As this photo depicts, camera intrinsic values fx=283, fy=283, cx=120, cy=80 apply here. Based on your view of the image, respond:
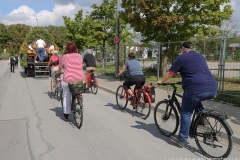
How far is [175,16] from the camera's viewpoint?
1468 centimetres

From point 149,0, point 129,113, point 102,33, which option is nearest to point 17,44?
point 102,33

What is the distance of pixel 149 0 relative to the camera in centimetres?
1484

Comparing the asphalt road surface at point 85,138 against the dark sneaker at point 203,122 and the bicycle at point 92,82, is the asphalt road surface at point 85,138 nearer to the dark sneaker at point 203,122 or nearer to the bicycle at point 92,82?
the dark sneaker at point 203,122

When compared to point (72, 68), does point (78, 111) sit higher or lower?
lower

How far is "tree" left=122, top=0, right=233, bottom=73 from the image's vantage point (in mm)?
14883

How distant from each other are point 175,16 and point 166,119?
10.0 meters

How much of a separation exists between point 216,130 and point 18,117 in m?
5.03

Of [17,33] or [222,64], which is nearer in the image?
[222,64]

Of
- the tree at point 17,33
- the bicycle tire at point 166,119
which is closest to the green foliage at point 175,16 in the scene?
the bicycle tire at point 166,119

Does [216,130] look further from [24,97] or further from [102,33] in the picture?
[102,33]

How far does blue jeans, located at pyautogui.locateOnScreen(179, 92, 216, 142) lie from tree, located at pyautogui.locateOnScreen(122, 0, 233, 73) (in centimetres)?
1047

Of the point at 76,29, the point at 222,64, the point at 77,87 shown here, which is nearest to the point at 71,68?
the point at 77,87

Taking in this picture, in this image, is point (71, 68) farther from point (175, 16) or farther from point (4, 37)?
point (4, 37)

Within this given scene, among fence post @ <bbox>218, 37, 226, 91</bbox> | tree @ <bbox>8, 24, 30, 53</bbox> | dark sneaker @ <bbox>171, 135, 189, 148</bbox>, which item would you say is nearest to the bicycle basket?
dark sneaker @ <bbox>171, 135, 189, 148</bbox>
